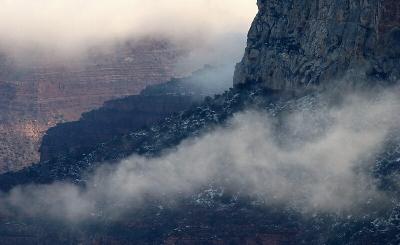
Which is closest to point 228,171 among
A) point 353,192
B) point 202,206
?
point 202,206

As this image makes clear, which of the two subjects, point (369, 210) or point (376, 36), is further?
point (376, 36)

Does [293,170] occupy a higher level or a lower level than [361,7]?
lower

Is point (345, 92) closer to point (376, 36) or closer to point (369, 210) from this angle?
point (376, 36)

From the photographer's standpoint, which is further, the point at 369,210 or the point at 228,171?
the point at 228,171

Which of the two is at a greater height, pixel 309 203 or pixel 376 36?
pixel 376 36

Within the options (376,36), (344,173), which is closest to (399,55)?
(376,36)

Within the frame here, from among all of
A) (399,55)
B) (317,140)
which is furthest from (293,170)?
(399,55)

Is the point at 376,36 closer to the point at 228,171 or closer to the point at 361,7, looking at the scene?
the point at 361,7
